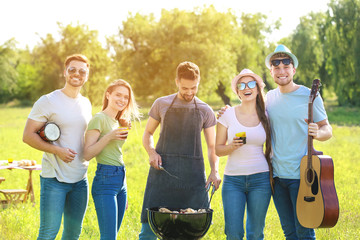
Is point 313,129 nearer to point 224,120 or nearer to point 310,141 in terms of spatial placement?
point 310,141

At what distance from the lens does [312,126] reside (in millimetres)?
4340

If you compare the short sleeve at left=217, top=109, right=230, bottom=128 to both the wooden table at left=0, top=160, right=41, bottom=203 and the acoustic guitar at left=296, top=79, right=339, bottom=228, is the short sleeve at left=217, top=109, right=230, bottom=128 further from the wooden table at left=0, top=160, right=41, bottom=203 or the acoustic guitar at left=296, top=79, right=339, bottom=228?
the wooden table at left=0, top=160, right=41, bottom=203

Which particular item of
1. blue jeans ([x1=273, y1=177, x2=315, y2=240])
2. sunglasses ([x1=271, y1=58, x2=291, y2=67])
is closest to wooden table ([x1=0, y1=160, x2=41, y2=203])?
blue jeans ([x1=273, y1=177, x2=315, y2=240])

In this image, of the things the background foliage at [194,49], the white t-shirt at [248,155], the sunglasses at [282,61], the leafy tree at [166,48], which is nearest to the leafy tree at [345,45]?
the background foliage at [194,49]

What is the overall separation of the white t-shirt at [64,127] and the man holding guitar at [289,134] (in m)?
1.89

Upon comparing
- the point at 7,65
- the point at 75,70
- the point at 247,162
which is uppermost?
the point at 7,65

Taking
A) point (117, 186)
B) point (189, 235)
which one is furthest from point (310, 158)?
point (117, 186)

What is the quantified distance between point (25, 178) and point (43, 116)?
8146 millimetres

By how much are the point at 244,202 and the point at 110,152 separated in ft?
4.52

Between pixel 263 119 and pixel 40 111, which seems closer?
pixel 40 111

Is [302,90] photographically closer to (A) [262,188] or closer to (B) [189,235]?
(A) [262,188]

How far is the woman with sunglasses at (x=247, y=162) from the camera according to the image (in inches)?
173

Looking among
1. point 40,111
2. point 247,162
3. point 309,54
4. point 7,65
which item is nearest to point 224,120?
point 247,162

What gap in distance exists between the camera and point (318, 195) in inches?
171
